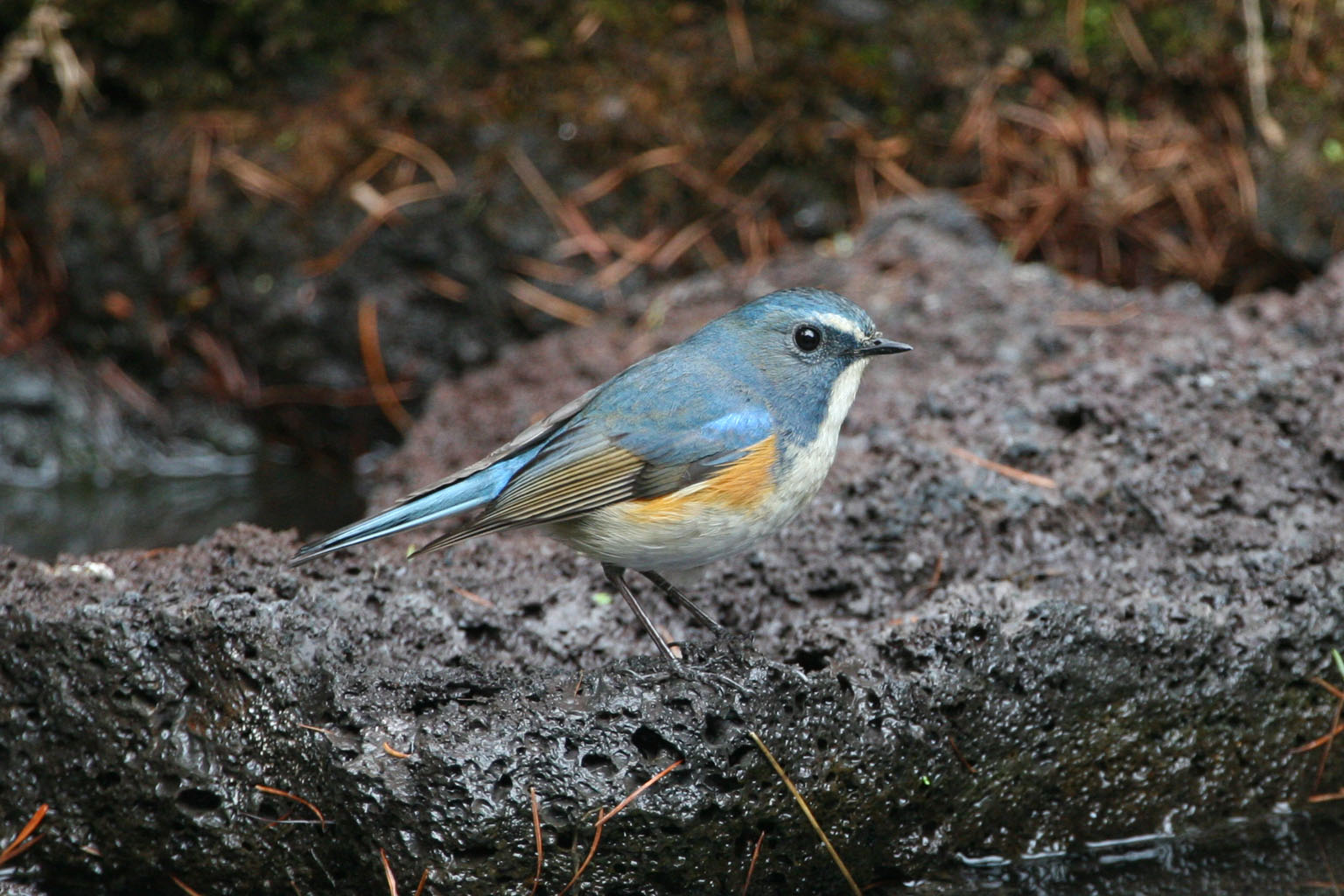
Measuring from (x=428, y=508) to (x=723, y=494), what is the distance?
2.85 feet

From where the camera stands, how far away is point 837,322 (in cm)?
397

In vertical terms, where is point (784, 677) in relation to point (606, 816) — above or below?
above

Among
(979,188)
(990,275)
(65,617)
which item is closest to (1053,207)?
(979,188)

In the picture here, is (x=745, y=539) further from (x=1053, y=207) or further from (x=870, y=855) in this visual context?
(x=1053, y=207)

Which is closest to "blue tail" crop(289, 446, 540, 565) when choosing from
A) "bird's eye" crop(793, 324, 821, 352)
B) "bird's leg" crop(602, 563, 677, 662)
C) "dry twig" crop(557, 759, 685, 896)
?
"bird's leg" crop(602, 563, 677, 662)

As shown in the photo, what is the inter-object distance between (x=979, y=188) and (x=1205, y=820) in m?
3.87

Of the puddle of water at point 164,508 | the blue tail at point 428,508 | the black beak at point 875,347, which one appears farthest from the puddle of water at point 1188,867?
the puddle of water at point 164,508

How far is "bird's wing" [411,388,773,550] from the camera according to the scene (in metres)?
3.72

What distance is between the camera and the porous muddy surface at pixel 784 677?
3283 millimetres

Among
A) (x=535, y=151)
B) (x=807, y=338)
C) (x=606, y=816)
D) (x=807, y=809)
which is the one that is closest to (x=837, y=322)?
(x=807, y=338)

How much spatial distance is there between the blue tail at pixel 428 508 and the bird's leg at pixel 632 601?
423 mm

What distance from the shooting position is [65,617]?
350 cm

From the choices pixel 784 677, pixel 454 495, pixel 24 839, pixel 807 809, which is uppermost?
pixel 454 495

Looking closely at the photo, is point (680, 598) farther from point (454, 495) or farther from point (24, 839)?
point (24, 839)
